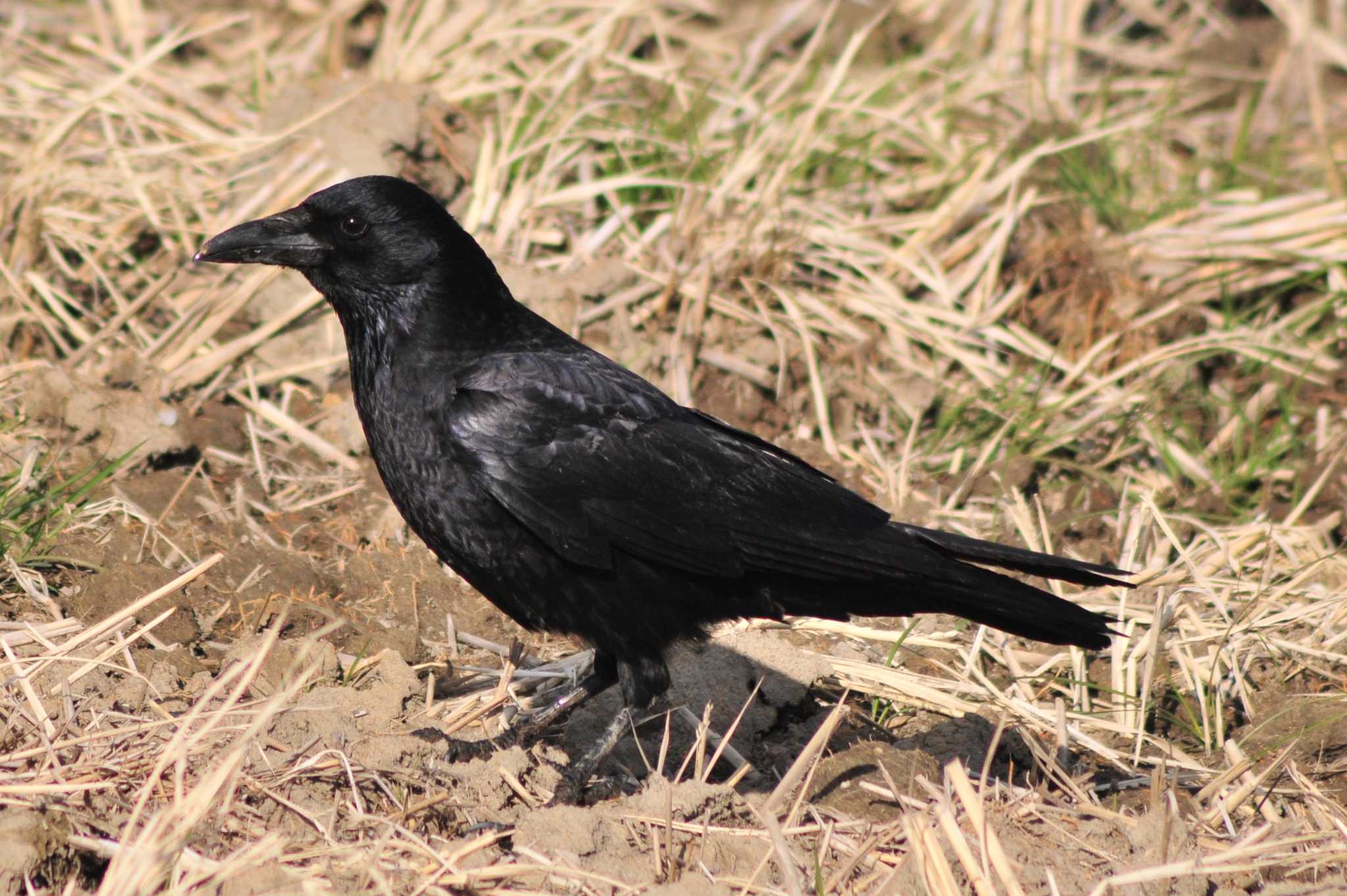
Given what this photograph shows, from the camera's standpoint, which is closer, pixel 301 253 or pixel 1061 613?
pixel 1061 613

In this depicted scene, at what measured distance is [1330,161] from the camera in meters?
7.18

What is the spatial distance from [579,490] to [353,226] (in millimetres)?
1066

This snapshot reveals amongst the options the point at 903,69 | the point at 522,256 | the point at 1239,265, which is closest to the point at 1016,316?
the point at 1239,265

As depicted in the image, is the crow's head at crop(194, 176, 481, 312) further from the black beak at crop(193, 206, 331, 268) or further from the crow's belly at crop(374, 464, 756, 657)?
the crow's belly at crop(374, 464, 756, 657)

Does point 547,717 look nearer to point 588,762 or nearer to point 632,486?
point 588,762

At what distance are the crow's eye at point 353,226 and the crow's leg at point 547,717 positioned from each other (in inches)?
56.8

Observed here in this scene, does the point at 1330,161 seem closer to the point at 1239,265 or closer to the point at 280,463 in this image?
the point at 1239,265

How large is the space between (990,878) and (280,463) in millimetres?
3368

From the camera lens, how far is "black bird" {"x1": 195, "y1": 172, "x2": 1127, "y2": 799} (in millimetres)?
3916

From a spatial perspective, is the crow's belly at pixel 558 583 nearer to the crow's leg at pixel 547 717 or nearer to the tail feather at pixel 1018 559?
the crow's leg at pixel 547 717

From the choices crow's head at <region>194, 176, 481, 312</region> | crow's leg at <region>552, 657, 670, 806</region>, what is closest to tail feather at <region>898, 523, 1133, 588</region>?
crow's leg at <region>552, 657, 670, 806</region>

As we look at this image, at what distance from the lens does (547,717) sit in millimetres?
4336

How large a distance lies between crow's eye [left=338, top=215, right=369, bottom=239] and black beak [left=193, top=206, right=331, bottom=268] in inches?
2.8

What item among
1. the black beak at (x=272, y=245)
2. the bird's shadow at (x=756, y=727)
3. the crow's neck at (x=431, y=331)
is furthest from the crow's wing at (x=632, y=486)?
the black beak at (x=272, y=245)
